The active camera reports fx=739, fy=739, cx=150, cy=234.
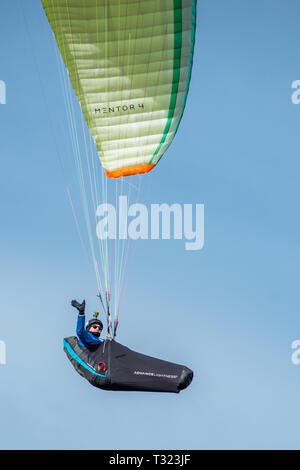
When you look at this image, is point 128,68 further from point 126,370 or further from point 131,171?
point 126,370

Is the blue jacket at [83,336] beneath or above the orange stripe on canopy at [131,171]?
beneath

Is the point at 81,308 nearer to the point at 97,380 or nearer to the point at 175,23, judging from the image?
the point at 97,380

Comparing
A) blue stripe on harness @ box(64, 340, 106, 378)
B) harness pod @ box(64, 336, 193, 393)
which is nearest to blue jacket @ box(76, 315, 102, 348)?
harness pod @ box(64, 336, 193, 393)

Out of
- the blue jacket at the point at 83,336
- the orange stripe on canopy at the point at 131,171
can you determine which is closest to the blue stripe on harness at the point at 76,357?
the blue jacket at the point at 83,336

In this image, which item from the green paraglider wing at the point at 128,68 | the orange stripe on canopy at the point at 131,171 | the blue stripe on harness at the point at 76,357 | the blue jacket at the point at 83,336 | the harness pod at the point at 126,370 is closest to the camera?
the harness pod at the point at 126,370

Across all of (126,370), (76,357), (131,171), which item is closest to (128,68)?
(131,171)

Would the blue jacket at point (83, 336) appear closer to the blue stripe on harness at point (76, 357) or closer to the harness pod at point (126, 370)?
the harness pod at point (126, 370)
